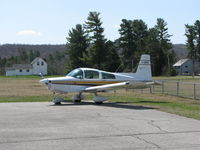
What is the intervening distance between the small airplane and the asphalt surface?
6.34 metres

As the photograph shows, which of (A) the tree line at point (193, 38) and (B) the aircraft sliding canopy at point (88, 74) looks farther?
(A) the tree line at point (193, 38)

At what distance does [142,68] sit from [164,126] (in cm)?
1155

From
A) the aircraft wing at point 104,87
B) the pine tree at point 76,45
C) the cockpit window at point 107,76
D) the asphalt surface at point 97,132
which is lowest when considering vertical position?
the asphalt surface at point 97,132

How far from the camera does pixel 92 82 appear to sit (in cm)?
2164

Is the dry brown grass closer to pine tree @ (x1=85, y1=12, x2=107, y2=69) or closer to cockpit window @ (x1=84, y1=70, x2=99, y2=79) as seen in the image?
cockpit window @ (x1=84, y1=70, x2=99, y2=79)

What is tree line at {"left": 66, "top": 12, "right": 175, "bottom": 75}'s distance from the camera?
279ft

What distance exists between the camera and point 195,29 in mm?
113688

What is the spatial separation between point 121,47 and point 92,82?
8366cm

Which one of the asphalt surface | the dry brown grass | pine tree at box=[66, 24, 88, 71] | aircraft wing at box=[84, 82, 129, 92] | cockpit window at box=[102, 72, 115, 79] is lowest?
the dry brown grass

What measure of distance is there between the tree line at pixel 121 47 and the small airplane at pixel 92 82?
60217 mm

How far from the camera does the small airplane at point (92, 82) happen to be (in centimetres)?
2084

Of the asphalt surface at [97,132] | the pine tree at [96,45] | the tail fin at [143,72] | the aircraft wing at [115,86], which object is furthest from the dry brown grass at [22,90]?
the pine tree at [96,45]

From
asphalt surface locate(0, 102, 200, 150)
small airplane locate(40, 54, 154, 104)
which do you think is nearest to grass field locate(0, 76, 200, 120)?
small airplane locate(40, 54, 154, 104)

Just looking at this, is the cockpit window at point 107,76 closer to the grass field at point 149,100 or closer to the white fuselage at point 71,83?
the white fuselage at point 71,83
